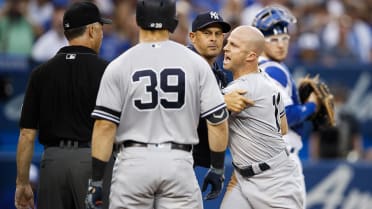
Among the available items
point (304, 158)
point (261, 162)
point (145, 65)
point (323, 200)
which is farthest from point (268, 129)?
point (304, 158)

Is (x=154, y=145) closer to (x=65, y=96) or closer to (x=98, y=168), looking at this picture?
(x=98, y=168)

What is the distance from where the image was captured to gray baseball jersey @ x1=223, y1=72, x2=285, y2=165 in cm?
734

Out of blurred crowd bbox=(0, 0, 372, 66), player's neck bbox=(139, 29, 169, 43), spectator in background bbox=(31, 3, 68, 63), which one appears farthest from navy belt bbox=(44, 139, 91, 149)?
spectator in background bbox=(31, 3, 68, 63)

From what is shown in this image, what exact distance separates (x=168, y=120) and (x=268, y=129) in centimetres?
118

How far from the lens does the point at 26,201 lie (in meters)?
7.67

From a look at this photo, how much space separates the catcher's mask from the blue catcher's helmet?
2.55 meters

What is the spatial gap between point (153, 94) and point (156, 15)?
54 centimetres

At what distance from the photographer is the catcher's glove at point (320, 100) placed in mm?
9234

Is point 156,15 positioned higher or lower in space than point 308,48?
higher

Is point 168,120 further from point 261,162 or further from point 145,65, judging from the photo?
point 261,162

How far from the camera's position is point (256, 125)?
24.1 feet

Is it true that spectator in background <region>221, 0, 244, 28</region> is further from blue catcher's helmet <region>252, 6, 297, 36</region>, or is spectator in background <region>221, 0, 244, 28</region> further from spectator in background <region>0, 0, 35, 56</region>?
blue catcher's helmet <region>252, 6, 297, 36</region>

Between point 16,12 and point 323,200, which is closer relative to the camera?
point 323,200

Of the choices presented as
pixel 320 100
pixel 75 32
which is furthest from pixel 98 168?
pixel 320 100
